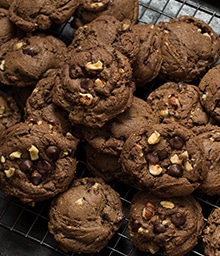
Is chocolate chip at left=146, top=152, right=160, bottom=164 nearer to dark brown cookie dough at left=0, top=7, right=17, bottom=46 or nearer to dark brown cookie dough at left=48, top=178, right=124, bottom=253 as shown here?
dark brown cookie dough at left=48, top=178, right=124, bottom=253

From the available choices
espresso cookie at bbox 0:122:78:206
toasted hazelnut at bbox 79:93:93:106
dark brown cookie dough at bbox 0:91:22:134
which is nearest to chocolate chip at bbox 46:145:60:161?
espresso cookie at bbox 0:122:78:206

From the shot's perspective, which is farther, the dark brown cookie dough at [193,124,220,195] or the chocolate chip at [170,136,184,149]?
the dark brown cookie dough at [193,124,220,195]

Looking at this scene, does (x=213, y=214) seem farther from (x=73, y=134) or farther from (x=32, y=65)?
(x=32, y=65)

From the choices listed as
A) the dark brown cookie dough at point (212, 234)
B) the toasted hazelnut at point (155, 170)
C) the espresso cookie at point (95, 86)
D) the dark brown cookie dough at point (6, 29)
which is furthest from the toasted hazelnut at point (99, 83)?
the dark brown cookie dough at point (212, 234)

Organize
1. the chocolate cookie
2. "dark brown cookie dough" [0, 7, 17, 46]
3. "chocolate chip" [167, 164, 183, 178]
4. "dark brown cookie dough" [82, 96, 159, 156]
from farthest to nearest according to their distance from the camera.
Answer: "dark brown cookie dough" [0, 7, 17, 46], the chocolate cookie, "dark brown cookie dough" [82, 96, 159, 156], "chocolate chip" [167, 164, 183, 178]

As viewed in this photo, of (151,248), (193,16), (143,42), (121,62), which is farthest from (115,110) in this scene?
(193,16)

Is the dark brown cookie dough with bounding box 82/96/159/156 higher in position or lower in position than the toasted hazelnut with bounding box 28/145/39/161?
higher

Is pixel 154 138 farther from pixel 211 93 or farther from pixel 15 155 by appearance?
pixel 15 155
